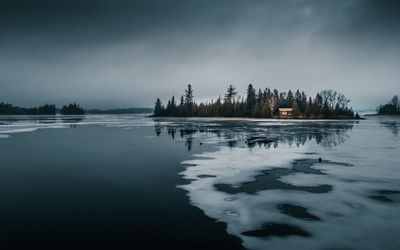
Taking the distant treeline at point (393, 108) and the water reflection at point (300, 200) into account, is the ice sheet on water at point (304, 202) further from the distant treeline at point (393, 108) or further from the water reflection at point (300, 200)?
the distant treeline at point (393, 108)

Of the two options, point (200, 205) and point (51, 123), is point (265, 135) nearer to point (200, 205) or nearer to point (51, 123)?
point (200, 205)

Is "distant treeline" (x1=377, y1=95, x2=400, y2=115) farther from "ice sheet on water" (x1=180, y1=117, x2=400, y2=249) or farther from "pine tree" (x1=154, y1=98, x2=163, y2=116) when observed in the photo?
"ice sheet on water" (x1=180, y1=117, x2=400, y2=249)

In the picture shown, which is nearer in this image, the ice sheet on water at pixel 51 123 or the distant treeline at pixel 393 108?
the ice sheet on water at pixel 51 123

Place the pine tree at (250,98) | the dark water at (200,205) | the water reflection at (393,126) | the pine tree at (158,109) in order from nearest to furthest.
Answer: the dark water at (200,205) < the water reflection at (393,126) < the pine tree at (250,98) < the pine tree at (158,109)

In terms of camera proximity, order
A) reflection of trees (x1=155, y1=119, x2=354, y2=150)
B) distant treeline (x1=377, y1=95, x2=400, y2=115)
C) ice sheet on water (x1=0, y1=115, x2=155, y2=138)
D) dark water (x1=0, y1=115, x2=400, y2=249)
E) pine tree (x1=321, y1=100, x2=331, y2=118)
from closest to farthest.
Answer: dark water (x1=0, y1=115, x2=400, y2=249) < reflection of trees (x1=155, y1=119, x2=354, y2=150) < ice sheet on water (x1=0, y1=115, x2=155, y2=138) < pine tree (x1=321, y1=100, x2=331, y2=118) < distant treeline (x1=377, y1=95, x2=400, y2=115)

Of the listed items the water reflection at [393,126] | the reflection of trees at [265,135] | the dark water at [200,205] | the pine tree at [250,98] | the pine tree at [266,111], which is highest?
the pine tree at [250,98]

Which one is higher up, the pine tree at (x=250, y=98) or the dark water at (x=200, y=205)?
the pine tree at (x=250, y=98)

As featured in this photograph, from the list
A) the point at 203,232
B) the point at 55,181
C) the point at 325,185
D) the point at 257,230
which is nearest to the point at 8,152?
the point at 55,181

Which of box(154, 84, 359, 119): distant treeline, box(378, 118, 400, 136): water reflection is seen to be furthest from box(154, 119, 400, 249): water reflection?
box(154, 84, 359, 119): distant treeline

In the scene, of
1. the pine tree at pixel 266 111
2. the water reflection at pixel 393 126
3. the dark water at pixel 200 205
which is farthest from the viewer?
the pine tree at pixel 266 111

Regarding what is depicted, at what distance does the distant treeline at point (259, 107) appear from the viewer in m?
92.1

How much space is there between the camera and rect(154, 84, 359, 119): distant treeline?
92.1 m

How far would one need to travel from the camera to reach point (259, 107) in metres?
102

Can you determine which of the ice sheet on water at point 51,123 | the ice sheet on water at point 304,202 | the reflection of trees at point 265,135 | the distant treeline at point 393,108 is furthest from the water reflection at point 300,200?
the distant treeline at point 393,108
